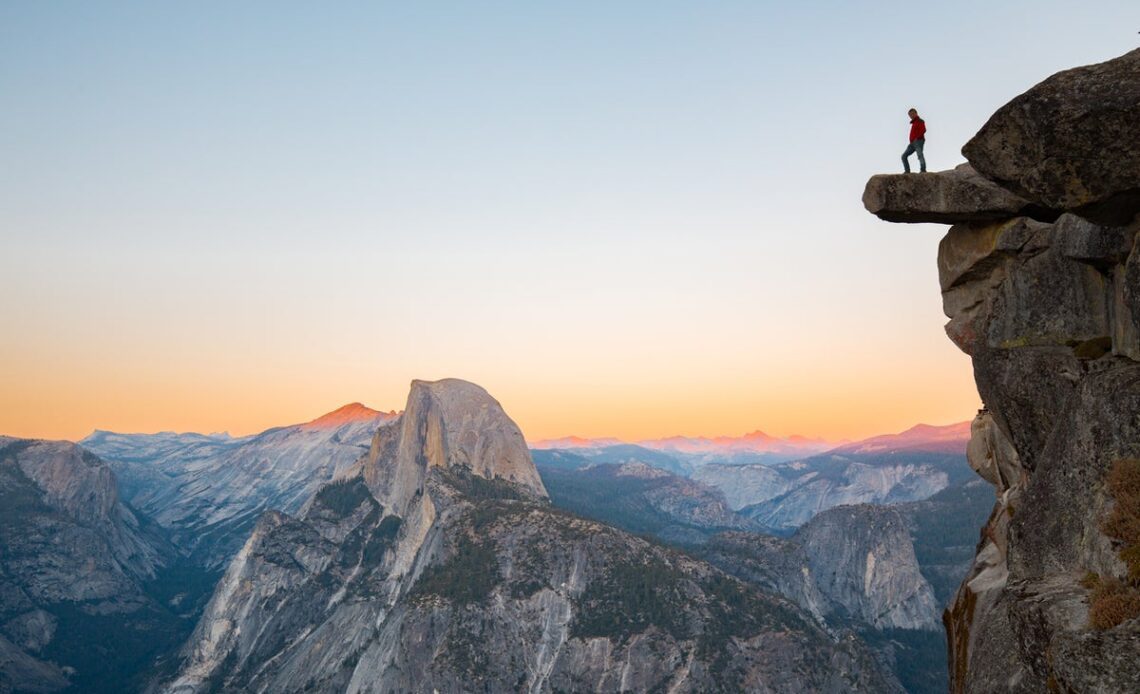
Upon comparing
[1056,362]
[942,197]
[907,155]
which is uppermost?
[907,155]

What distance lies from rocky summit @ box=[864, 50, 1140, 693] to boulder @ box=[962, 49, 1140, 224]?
0.13ft

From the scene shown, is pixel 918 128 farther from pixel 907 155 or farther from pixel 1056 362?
pixel 1056 362

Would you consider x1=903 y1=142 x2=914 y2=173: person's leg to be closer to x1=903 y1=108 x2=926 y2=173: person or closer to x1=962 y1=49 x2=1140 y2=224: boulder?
x1=903 y1=108 x2=926 y2=173: person

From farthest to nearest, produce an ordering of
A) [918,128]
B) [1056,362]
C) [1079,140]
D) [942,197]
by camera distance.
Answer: [918,128], [942,197], [1056,362], [1079,140]

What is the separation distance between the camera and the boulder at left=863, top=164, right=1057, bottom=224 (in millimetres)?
29953

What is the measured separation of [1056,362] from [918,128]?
37.1 ft

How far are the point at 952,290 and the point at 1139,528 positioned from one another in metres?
15.1

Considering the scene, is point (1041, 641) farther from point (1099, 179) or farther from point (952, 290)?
point (952, 290)

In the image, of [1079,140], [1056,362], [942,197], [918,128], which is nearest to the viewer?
[1079,140]

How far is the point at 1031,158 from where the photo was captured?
23438 mm

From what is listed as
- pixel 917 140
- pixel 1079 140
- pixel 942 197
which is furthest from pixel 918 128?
pixel 1079 140

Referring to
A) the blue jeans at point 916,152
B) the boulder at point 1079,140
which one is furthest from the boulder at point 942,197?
the boulder at point 1079,140

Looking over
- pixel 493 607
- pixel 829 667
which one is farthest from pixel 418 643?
pixel 829 667

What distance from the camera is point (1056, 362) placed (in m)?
27.6
